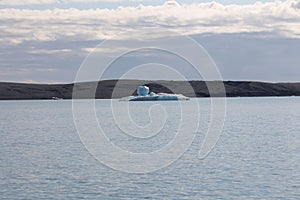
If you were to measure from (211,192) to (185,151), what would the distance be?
1362 cm

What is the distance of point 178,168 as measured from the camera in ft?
101

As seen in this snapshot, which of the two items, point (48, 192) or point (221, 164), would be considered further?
point (221, 164)

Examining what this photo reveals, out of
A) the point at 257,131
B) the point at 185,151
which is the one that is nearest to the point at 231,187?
the point at 185,151

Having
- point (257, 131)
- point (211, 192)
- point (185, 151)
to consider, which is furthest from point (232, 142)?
point (211, 192)

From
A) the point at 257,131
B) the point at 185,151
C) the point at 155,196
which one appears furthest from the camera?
the point at 257,131

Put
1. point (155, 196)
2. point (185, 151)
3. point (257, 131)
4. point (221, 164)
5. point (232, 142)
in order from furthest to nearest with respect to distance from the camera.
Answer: point (257, 131) < point (232, 142) < point (185, 151) < point (221, 164) < point (155, 196)

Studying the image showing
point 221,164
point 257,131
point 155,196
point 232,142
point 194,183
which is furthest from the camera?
point 257,131

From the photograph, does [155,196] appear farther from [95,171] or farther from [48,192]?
[95,171]

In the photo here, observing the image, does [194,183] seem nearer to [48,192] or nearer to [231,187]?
[231,187]

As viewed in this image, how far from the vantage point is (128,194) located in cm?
2436

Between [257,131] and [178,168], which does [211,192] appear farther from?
[257,131]

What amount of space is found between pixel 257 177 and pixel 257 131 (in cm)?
2777

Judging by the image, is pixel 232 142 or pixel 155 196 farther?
pixel 232 142

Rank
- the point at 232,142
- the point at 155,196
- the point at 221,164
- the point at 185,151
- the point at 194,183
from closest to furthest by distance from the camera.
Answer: the point at 155,196, the point at 194,183, the point at 221,164, the point at 185,151, the point at 232,142
